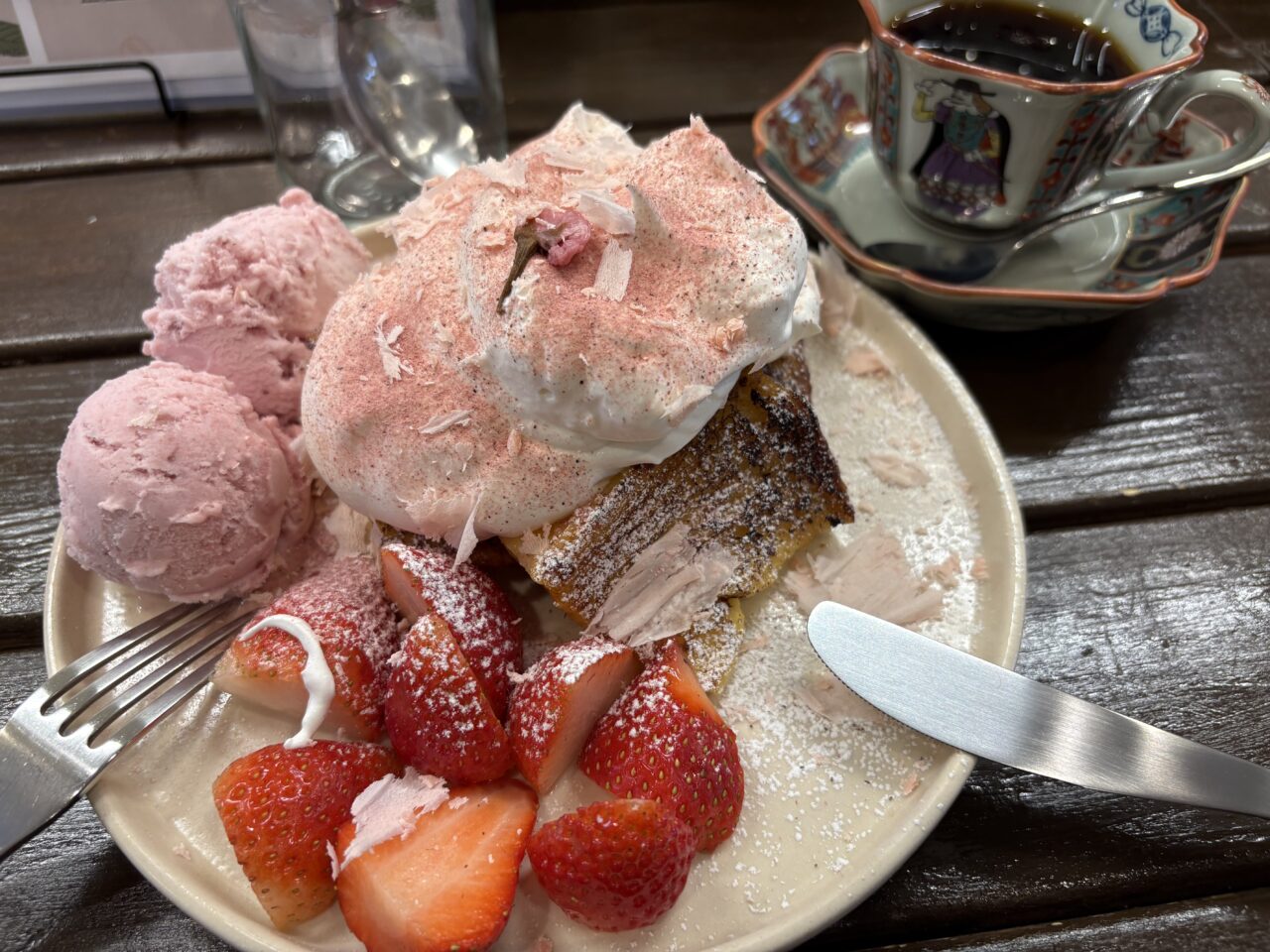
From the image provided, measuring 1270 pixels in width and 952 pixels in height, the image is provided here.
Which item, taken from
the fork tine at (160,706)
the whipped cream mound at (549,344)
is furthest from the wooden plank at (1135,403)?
the fork tine at (160,706)

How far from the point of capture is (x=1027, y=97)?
1.16m

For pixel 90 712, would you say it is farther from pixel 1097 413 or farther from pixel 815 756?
pixel 1097 413

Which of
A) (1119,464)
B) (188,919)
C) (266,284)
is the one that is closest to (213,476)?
(266,284)

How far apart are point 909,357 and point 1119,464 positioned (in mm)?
354

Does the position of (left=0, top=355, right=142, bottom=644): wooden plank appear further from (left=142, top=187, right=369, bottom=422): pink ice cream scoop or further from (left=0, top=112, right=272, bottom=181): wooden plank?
(left=0, top=112, right=272, bottom=181): wooden plank

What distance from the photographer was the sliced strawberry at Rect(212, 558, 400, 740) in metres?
0.86

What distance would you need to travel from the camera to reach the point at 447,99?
1751mm

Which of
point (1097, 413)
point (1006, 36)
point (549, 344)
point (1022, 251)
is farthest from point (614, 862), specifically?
point (1006, 36)

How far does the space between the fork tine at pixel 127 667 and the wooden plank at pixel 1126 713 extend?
2.53 ft

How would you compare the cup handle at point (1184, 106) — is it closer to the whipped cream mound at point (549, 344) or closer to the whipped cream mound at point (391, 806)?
the whipped cream mound at point (549, 344)

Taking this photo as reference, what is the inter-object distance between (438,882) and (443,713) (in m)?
0.15

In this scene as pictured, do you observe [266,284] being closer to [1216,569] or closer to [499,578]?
[499,578]

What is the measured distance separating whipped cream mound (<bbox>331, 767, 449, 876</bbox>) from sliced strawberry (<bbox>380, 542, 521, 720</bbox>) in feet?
0.34

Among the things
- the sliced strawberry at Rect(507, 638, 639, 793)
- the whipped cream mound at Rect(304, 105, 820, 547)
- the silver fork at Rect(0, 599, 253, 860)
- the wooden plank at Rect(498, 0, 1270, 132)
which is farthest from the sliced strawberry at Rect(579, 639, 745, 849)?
the wooden plank at Rect(498, 0, 1270, 132)
